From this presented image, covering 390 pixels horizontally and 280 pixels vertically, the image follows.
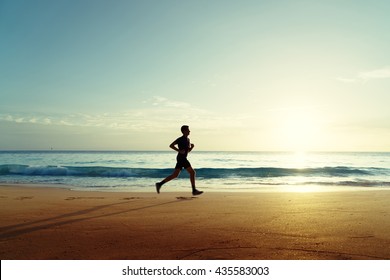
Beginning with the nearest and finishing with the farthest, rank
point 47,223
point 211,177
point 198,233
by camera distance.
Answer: point 198,233, point 47,223, point 211,177

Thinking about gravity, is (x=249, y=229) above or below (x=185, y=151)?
below

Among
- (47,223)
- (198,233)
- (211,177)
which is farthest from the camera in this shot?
(211,177)

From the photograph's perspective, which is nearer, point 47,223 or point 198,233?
point 198,233

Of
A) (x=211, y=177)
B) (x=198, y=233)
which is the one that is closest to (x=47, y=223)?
(x=198, y=233)

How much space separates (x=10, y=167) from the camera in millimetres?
28094

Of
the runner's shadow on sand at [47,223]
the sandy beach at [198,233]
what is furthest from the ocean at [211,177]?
the sandy beach at [198,233]

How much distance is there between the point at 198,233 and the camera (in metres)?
4.16

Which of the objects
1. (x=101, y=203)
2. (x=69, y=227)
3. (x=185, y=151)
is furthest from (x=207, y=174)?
(x=69, y=227)

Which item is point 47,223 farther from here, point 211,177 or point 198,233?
point 211,177

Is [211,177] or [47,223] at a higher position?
[47,223]

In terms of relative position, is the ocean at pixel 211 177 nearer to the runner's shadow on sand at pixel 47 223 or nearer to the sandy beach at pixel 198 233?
the runner's shadow on sand at pixel 47 223

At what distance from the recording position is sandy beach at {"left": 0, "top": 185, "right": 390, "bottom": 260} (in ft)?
10.9
